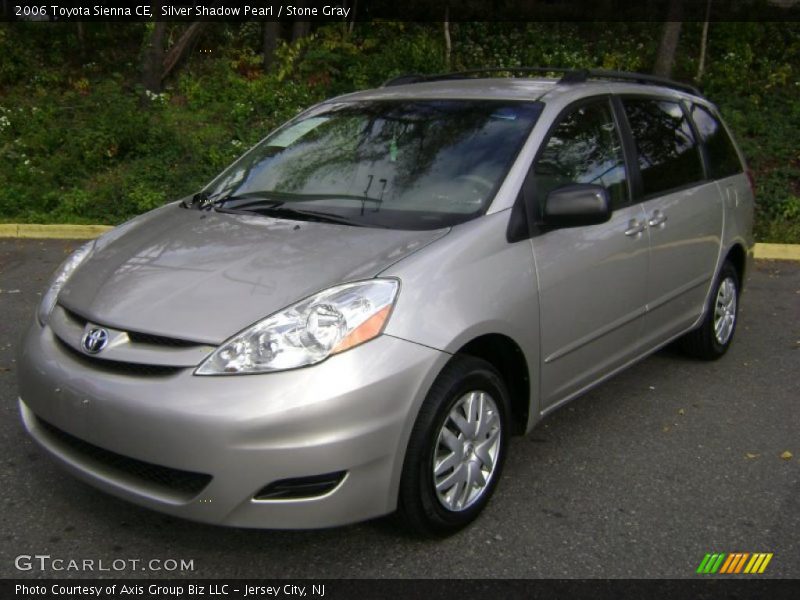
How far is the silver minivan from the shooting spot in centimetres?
278

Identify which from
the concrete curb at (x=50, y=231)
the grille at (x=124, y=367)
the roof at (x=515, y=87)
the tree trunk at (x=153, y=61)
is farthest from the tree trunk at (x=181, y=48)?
the grille at (x=124, y=367)

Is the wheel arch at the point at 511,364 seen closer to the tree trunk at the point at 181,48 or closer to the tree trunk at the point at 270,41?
the tree trunk at the point at 270,41

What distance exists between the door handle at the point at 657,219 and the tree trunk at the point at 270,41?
10.0m

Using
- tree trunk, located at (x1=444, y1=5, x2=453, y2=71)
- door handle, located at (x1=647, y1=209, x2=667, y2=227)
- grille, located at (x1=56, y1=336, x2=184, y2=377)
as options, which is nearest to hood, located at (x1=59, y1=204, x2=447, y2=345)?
grille, located at (x1=56, y1=336, x2=184, y2=377)

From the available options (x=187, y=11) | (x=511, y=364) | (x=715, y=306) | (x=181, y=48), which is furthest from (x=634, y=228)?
(x=187, y=11)

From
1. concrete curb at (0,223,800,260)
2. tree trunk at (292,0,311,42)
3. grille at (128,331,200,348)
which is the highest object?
tree trunk at (292,0,311,42)

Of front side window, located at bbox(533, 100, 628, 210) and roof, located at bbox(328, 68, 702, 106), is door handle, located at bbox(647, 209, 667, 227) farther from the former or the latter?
roof, located at bbox(328, 68, 702, 106)

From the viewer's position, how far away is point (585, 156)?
13.3ft

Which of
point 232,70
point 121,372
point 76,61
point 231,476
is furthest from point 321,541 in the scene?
point 76,61

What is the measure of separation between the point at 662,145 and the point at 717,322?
134 cm

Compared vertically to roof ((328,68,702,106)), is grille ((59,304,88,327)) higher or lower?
lower

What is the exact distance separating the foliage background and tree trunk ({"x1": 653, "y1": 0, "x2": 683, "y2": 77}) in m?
0.81

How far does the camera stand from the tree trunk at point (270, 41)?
1339 cm

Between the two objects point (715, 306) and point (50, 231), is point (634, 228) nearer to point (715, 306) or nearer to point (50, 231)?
point (715, 306)
